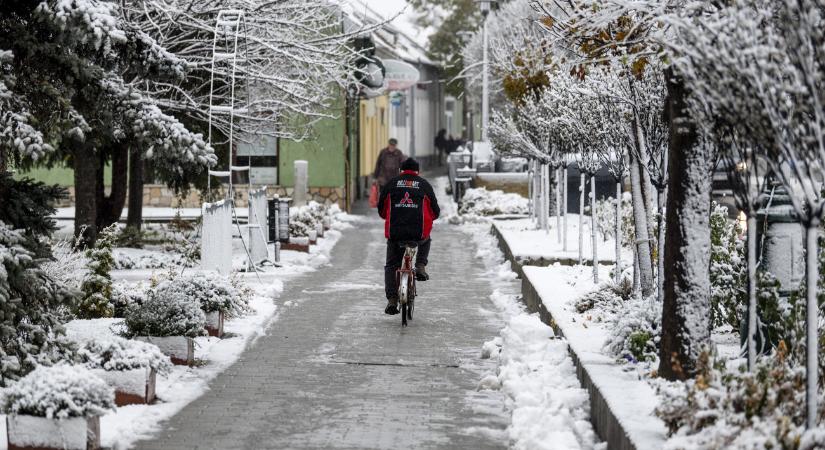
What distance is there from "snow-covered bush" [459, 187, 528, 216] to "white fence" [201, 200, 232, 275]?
41.3ft

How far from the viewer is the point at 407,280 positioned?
12.7 meters

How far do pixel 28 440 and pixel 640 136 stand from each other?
5.96 m

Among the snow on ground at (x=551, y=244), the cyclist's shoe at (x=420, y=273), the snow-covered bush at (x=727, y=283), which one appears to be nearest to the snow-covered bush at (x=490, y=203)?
the snow on ground at (x=551, y=244)

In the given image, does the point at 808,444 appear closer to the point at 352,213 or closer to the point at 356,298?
the point at 356,298

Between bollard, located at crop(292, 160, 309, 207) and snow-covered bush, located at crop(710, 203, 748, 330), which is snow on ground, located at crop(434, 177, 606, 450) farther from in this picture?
bollard, located at crop(292, 160, 309, 207)

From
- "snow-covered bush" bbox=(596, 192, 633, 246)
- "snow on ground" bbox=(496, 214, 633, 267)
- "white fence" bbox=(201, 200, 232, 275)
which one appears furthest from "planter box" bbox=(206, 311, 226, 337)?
"snow-covered bush" bbox=(596, 192, 633, 246)

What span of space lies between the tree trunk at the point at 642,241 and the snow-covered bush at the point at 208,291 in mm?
3607

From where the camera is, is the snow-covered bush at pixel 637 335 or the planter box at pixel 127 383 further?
the planter box at pixel 127 383

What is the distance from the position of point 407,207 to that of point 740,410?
7329 millimetres

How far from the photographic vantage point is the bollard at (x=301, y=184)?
26859mm

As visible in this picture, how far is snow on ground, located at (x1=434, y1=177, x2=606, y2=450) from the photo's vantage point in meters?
7.48

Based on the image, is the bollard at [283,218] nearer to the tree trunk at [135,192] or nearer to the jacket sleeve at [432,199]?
the tree trunk at [135,192]

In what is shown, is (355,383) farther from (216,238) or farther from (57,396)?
(216,238)

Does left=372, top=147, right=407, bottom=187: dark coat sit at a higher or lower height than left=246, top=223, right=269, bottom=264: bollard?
higher
